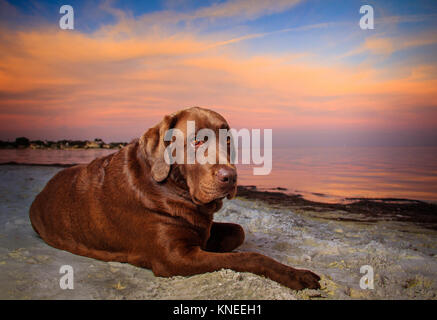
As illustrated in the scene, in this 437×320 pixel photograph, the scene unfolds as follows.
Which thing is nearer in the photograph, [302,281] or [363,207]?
[302,281]

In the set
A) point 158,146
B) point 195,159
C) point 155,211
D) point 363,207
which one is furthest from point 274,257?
point 363,207

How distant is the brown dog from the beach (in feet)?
0.40

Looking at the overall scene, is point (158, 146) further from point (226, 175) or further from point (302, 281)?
point (302, 281)

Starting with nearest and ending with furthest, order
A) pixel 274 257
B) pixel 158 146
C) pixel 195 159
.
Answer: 1. pixel 195 159
2. pixel 158 146
3. pixel 274 257

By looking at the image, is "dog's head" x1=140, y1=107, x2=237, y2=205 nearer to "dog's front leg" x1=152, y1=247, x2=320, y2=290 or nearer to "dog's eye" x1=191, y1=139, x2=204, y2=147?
"dog's eye" x1=191, y1=139, x2=204, y2=147

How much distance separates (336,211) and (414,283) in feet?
16.1

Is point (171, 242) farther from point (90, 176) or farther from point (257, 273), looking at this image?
point (90, 176)

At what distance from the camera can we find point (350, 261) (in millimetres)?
4164

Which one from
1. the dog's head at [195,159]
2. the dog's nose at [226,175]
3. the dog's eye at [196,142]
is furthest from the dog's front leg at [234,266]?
the dog's eye at [196,142]

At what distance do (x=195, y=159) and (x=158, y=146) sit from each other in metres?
0.46

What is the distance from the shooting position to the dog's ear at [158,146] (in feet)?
11.4

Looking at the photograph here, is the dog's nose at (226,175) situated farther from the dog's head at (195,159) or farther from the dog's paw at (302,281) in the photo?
the dog's paw at (302,281)

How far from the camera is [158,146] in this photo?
11.6 feet

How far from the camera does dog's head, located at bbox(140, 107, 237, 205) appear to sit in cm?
315
